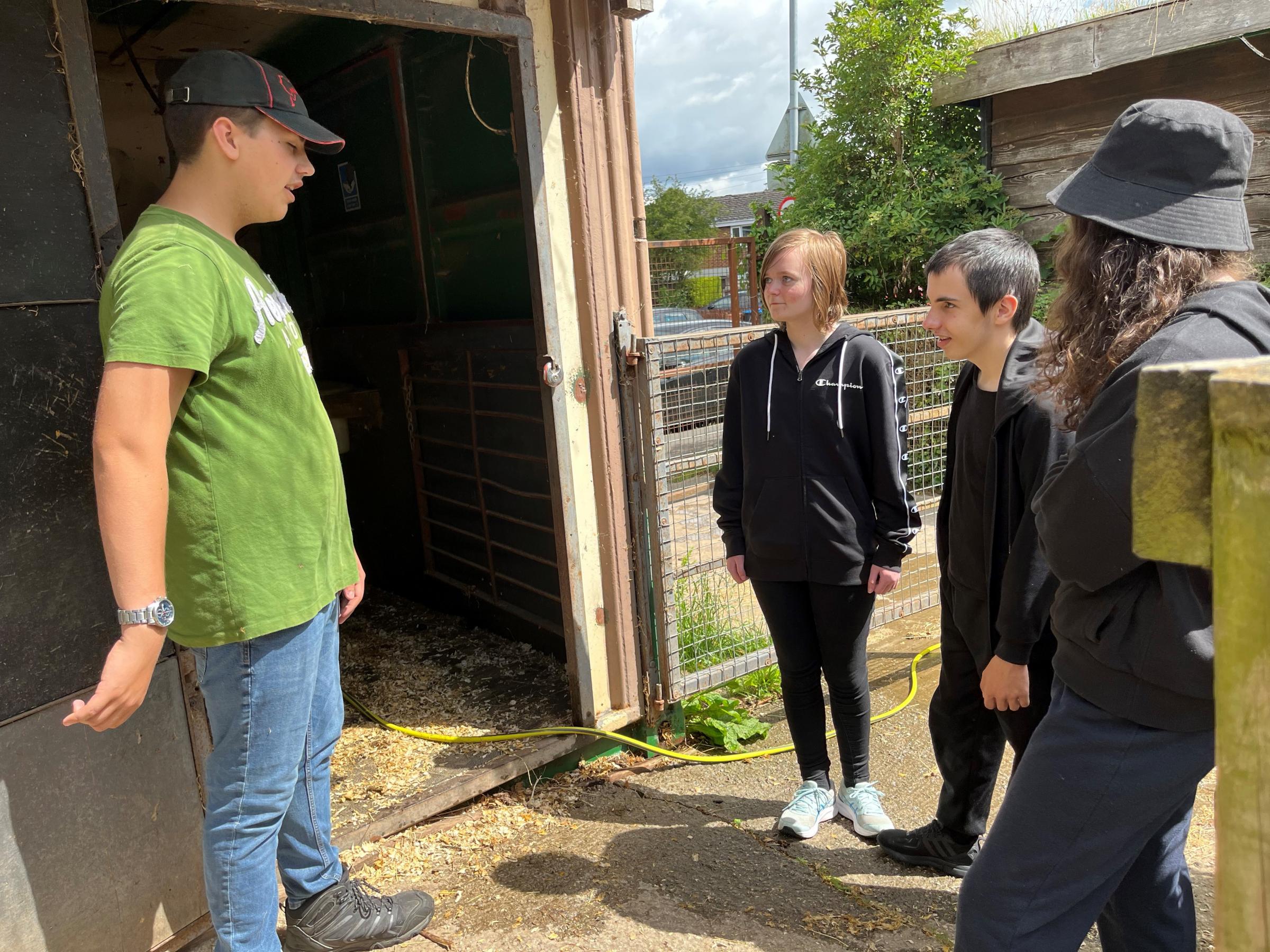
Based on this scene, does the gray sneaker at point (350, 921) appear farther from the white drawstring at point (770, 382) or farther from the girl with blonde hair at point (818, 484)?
the white drawstring at point (770, 382)

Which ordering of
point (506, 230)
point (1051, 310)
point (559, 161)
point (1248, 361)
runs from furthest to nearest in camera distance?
1. point (506, 230)
2. point (559, 161)
3. point (1051, 310)
4. point (1248, 361)

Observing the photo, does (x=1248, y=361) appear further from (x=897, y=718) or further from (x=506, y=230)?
(x=506, y=230)

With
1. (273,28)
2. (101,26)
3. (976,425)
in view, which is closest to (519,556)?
→ (976,425)

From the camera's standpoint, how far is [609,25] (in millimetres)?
3162

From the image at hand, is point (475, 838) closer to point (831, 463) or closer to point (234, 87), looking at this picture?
point (831, 463)

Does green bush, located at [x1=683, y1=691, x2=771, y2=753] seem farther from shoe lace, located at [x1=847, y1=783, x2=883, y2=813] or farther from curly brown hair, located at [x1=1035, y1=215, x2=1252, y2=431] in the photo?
curly brown hair, located at [x1=1035, y1=215, x2=1252, y2=431]

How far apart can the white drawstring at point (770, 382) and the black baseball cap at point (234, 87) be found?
1.46 m

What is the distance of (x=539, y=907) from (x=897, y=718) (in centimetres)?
174

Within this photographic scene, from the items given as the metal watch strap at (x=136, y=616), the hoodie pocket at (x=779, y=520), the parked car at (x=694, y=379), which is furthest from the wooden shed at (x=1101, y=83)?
the metal watch strap at (x=136, y=616)

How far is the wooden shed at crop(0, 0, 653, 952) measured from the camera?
206 centimetres

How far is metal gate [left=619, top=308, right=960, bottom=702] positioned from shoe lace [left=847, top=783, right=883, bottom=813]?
0.74 metres

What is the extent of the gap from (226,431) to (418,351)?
2902mm

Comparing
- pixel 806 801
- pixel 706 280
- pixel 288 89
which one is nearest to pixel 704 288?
pixel 706 280

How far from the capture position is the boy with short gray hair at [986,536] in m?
2.15
